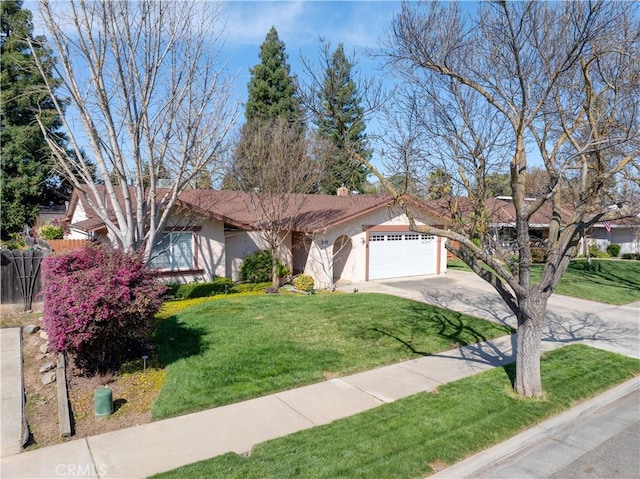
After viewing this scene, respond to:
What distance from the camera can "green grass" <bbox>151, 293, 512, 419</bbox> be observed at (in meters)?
7.20

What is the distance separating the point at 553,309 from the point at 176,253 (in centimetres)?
1298

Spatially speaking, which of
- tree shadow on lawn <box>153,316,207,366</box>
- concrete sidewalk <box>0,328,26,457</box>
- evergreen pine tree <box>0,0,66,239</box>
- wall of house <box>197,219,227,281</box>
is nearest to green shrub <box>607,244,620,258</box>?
wall of house <box>197,219,227,281</box>

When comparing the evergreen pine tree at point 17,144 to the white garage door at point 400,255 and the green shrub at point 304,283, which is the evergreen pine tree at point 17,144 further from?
the white garage door at point 400,255

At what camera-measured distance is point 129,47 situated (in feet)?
32.6

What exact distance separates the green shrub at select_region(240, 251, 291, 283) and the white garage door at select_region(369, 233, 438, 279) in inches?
164

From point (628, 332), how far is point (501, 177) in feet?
19.3

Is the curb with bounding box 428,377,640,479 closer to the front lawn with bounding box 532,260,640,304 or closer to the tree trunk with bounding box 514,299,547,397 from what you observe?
the tree trunk with bounding box 514,299,547,397

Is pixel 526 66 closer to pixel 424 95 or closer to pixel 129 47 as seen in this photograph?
pixel 424 95

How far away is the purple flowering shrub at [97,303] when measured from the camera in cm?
656

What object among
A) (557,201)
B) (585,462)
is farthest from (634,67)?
(585,462)

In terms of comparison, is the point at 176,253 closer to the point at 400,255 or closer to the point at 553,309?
the point at 400,255

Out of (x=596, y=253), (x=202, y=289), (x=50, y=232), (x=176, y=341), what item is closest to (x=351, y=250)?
(x=202, y=289)

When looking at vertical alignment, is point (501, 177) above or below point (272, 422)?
above

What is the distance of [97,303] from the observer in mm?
6625
